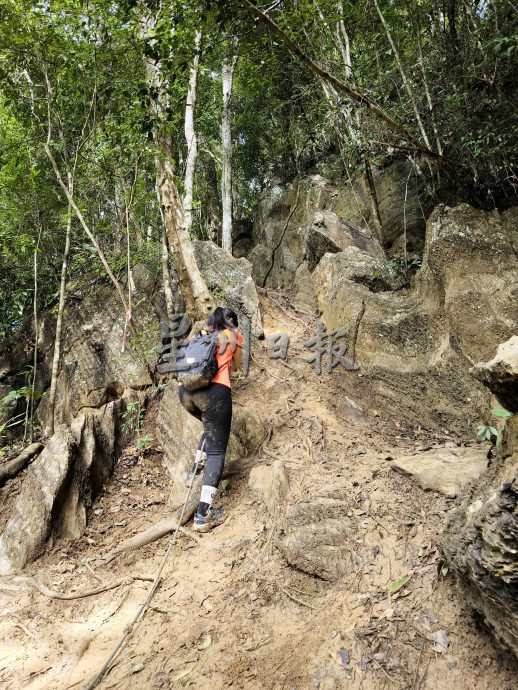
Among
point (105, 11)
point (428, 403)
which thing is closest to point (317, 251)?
point (428, 403)

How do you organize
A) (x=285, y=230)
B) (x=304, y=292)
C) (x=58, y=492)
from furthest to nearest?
(x=285, y=230) → (x=304, y=292) → (x=58, y=492)

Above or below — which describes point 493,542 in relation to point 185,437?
above

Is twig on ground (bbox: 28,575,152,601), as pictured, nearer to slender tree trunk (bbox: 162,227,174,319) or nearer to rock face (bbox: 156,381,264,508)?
rock face (bbox: 156,381,264,508)

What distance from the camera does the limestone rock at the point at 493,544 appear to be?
224 centimetres

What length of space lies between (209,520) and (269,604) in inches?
61.9

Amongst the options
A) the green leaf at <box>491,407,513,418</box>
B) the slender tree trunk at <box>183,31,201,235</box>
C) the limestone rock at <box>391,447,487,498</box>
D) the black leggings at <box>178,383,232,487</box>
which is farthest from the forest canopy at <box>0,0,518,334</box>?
the limestone rock at <box>391,447,487,498</box>

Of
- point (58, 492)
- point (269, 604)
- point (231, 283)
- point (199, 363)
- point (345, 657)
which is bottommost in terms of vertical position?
point (58, 492)

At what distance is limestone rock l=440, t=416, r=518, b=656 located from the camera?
7.34 feet

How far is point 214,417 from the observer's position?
5.02m

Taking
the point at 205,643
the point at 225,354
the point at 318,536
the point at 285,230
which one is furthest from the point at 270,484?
the point at 285,230

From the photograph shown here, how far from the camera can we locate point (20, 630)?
13.2 feet

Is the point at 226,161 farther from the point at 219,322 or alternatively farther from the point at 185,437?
the point at 185,437

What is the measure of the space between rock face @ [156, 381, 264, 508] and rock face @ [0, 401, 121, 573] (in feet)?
3.30

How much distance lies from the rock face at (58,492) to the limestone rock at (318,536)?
3.23 meters
